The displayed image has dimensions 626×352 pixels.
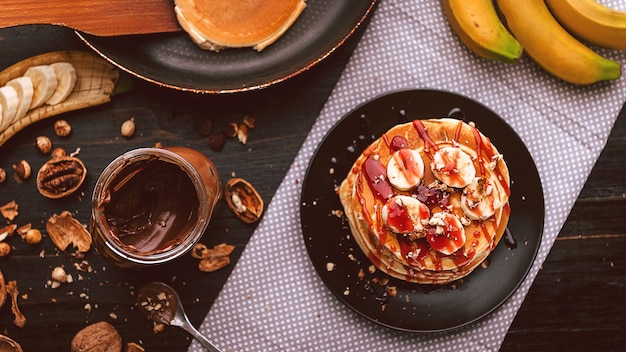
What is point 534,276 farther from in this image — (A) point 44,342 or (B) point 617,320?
(A) point 44,342

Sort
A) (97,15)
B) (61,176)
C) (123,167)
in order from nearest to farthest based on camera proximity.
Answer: (123,167) → (97,15) → (61,176)

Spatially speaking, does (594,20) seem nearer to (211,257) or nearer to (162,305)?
(211,257)

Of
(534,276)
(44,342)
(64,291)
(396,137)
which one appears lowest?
(44,342)

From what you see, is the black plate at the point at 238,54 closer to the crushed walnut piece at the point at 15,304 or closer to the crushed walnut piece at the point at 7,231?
the crushed walnut piece at the point at 7,231

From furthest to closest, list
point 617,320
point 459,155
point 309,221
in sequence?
1. point 617,320
2. point 309,221
3. point 459,155

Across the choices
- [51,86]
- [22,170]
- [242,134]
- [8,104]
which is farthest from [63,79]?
[242,134]

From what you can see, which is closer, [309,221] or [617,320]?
[309,221]

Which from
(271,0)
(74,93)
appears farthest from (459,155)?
(74,93)

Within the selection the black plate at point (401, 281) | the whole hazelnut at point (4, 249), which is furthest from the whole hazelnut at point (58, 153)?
the black plate at point (401, 281)
